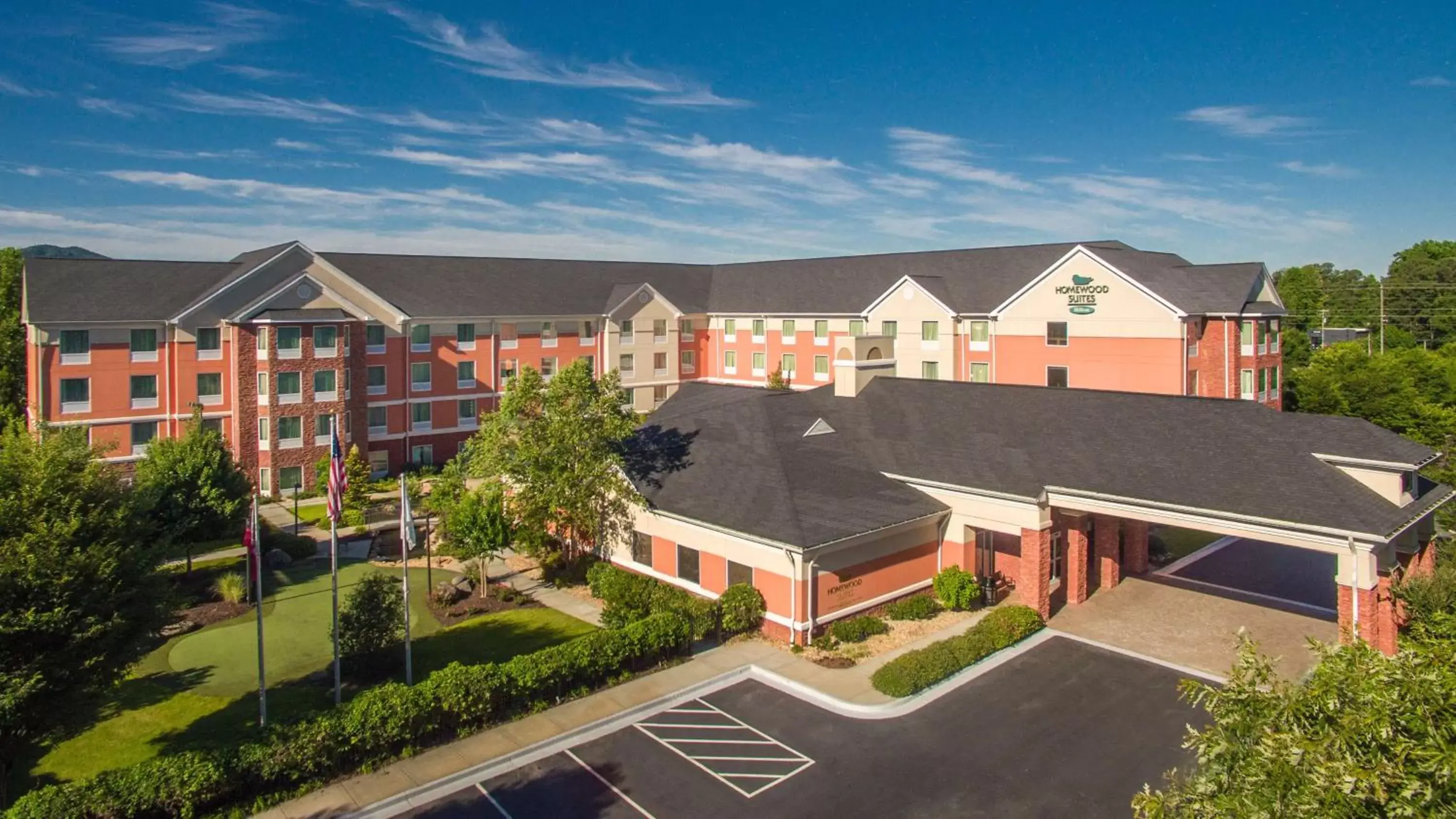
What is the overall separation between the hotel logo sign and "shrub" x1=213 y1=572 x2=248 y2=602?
43452 mm

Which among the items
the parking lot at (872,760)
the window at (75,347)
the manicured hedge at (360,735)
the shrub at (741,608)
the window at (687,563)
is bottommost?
the parking lot at (872,760)

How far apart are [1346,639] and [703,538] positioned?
17.6 m

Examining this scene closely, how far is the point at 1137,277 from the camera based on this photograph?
49719 mm

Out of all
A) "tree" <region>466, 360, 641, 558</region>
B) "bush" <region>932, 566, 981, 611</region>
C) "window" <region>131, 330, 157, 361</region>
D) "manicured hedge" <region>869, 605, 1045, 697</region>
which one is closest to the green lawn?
"tree" <region>466, 360, 641, 558</region>

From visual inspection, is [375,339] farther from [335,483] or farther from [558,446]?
[335,483]

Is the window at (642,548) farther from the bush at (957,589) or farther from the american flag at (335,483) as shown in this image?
the american flag at (335,483)

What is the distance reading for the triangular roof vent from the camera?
34031 mm

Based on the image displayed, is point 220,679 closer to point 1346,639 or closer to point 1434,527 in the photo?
point 1346,639

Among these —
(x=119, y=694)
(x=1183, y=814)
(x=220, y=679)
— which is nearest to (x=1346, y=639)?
(x=1183, y=814)

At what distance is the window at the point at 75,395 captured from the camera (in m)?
47.8

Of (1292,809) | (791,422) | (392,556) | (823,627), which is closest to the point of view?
(1292,809)

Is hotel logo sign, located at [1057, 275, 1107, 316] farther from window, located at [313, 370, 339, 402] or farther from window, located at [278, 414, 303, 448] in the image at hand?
window, located at [278, 414, 303, 448]

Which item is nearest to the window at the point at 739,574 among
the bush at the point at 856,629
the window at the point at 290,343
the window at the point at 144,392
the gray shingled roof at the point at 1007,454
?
the gray shingled roof at the point at 1007,454

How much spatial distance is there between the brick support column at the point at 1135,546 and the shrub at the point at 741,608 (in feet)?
48.5
